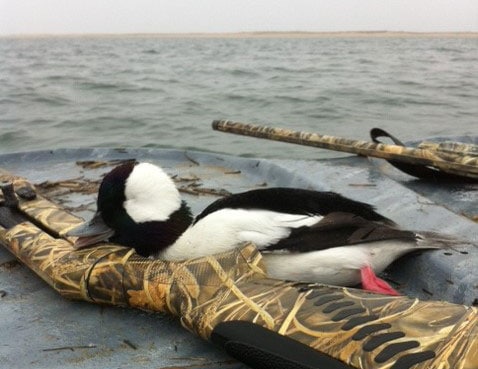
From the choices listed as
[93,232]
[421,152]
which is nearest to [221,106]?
[421,152]

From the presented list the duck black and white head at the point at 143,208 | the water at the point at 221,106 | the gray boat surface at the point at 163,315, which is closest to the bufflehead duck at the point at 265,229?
the duck black and white head at the point at 143,208

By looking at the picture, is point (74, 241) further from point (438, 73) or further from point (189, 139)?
point (438, 73)

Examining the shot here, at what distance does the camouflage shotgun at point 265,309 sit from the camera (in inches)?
53.6

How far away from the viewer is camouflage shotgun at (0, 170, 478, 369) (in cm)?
136

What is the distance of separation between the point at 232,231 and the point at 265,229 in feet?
0.38

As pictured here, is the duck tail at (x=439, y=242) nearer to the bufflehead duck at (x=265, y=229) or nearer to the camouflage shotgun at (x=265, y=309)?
the bufflehead duck at (x=265, y=229)

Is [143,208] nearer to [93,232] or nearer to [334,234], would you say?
[93,232]

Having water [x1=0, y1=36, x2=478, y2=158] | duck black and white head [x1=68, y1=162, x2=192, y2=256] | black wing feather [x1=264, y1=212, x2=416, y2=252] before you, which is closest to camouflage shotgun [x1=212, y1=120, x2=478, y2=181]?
black wing feather [x1=264, y1=212, x2=416, y2=252]

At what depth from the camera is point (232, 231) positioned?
2.01 metres

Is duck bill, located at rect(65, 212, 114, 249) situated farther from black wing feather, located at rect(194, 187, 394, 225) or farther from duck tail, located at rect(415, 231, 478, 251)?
duck tail, located at rect(415, 231, 478, 251)

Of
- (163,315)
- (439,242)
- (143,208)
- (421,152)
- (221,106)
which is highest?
(143,208)

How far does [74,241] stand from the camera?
2.39 m

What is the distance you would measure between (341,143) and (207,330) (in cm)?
251

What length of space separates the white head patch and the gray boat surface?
1.23 feet
